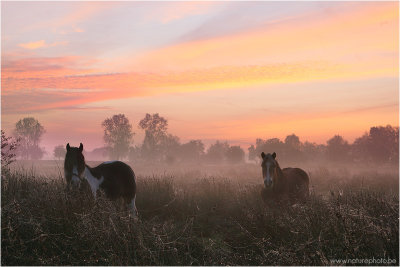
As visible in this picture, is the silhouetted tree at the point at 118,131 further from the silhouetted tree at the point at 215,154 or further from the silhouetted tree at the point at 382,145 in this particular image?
the silhouetted tree at the point at 382,145

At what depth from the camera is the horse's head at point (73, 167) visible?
6734 mm

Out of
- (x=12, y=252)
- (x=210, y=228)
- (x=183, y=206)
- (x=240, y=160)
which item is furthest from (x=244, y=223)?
(x=240, y=160)

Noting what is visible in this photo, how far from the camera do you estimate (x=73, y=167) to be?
6.78 m

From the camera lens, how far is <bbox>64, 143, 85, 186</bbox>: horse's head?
6.73m

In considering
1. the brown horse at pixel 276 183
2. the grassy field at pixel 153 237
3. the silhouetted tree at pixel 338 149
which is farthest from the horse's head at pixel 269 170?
the silhouetted tree at pixel 338 149

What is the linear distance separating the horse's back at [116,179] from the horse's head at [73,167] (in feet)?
2.81

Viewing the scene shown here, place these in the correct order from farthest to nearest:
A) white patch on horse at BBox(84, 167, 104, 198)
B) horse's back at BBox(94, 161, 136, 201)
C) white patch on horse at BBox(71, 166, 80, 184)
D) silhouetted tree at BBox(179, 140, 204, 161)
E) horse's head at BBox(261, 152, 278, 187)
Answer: silhouetted tree at BBox(179, 140, 204, 161)
horse's head at BBox(261, 152, 278, 187)
horse's back at BBox(94, 161, 136, 201)
white patch on horse at BBox(84, 167, 104, 198)
white patch on horse at BBox(71, 166, 80, 184)

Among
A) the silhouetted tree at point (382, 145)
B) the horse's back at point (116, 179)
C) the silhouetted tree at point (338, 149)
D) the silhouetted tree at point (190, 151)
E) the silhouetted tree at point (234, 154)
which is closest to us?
the horse's back at point (116, 179)

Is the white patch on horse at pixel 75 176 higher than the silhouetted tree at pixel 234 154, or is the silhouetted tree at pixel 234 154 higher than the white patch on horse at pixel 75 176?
the white patch on horse at pixel 75 176

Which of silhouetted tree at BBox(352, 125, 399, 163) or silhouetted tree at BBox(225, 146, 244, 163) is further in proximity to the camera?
silhouetted tree at BBox(225, 146, 244, 163)

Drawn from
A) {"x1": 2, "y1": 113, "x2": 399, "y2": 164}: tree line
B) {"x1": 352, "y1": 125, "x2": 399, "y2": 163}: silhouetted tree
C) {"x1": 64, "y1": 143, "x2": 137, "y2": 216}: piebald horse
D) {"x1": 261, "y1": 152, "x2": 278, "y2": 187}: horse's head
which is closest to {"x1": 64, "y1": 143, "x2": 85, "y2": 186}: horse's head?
{"x1": 64, "y1": 143, "x2": 137, "y2": 216}: piebald horse

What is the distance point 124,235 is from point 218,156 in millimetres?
89611

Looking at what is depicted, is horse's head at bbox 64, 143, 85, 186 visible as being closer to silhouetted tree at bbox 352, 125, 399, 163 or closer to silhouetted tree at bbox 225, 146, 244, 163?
silhouetted tree at bbox 352, 125, 399, 163

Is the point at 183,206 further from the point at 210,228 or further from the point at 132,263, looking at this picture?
the point at 132,263
